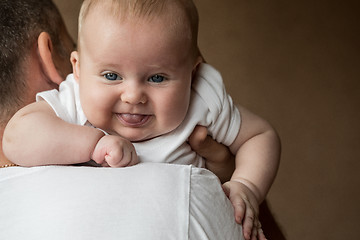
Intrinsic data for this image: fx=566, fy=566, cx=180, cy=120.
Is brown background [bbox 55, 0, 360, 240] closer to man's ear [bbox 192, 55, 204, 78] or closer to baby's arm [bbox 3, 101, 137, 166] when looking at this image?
man's ear [bbox 192, 55, 204, 78]

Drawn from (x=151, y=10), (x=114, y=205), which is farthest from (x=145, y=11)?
(x=114, y=205)

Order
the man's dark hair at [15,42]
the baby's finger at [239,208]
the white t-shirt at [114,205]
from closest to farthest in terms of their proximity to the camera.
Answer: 1. the white t-shirt at [114,205]
2. the baby's finger at [239,208]
3. the man's dark hair at [15,42]

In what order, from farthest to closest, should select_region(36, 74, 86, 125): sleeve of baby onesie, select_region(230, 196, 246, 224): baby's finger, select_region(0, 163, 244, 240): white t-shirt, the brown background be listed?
the brown background
select_region(36, 74, 86, 125): sleeve of baby onesie
select_region(230, 196, 246, 224): baby's finger
select_region(0, 163, 244, 240): white t-shirt

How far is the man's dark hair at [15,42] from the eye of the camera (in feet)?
4.31

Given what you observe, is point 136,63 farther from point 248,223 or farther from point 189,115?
point 248,223

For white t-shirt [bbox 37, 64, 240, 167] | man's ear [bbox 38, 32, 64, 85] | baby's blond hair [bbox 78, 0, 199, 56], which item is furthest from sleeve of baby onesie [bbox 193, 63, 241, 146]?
man's ear [bbox 38, 32, 64, 85]

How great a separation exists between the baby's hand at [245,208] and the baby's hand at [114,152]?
22 cm

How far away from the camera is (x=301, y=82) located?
313 cm

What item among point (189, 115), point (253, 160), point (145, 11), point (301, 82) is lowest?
point (301, 82)

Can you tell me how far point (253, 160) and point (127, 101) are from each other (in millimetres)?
377

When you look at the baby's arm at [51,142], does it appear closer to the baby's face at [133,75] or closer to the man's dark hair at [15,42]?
the baby's face at [133,75]

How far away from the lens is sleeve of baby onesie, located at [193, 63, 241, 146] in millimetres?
1271

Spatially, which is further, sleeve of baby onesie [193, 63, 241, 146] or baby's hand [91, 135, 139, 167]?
sleeve of baby onesie [193, 63, 241, 146]

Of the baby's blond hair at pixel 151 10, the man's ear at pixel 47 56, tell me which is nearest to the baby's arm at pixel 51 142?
the baby's blond hair at pixel 151 10
